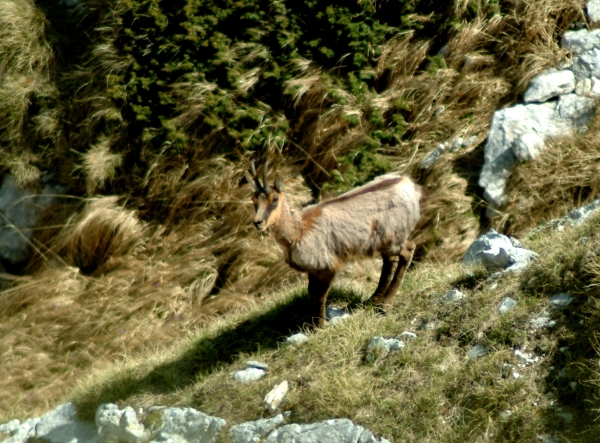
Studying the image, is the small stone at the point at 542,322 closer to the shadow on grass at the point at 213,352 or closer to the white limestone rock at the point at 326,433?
the white limestone rock at the point at 326,433

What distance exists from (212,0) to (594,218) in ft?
19.9

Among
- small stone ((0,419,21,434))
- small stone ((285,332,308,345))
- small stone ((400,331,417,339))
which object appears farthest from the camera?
small stone ((0,419,21,434))

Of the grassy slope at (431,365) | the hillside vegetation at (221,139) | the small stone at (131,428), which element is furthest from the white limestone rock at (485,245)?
the small stone at (131,428)

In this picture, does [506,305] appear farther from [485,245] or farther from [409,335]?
[485,245]

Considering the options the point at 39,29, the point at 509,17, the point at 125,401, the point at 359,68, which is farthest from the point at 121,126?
the point at 509,17

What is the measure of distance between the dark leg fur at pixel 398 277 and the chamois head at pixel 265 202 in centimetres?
129

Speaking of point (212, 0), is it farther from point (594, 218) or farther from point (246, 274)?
point (594, 218)

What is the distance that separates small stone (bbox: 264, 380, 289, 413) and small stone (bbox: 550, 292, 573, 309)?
7.43 feet

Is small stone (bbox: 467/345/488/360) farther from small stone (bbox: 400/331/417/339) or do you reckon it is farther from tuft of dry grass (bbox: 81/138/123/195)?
tuft of dry grass (bbox: 81/138/123/195)

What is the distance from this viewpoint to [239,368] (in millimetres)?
7543

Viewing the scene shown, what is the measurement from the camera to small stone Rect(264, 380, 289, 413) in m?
6.69

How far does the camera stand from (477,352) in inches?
253

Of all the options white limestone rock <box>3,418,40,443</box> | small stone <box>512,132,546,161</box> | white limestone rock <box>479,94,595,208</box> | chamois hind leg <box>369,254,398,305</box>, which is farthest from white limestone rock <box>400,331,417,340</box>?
white limestone rock <box>3,418,40,443</box>

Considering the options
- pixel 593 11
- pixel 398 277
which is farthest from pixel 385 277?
pixel 593 11
